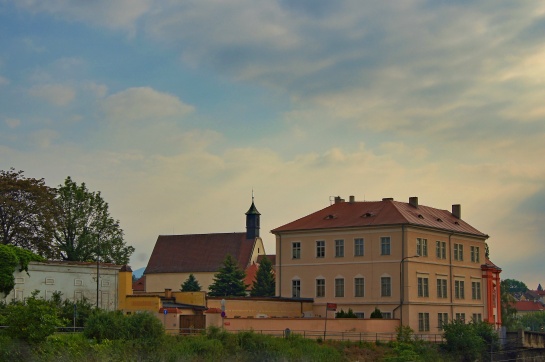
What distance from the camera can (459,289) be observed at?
261ft

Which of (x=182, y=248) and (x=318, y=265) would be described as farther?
(x=182, y=248)

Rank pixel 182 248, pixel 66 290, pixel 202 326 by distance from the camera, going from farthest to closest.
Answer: pixel 182 248
pixel 66 290
pixel 202 326

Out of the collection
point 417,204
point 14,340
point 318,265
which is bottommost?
point 14,340

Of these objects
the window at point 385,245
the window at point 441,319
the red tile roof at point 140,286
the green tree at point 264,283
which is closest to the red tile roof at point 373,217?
the window at point 385,245

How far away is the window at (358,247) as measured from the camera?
75.8 m

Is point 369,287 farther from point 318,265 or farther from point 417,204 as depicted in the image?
point 417,204

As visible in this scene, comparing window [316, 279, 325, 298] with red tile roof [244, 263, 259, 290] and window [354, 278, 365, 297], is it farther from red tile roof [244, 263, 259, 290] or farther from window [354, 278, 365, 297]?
red tile roof [244, 263, 259, 290]

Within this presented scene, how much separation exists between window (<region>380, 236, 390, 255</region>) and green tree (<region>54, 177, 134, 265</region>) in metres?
28.2

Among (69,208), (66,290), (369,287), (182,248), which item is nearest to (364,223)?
(369,287)

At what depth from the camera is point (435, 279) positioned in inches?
3004

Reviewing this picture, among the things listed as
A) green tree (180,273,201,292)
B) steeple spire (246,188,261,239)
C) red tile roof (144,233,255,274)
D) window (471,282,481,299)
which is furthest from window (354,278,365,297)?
steeple spire (246,188,261,239)

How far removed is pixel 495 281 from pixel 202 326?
1362 inches

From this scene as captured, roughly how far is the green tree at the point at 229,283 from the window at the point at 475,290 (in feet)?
104

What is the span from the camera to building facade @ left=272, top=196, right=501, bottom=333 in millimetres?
73562
